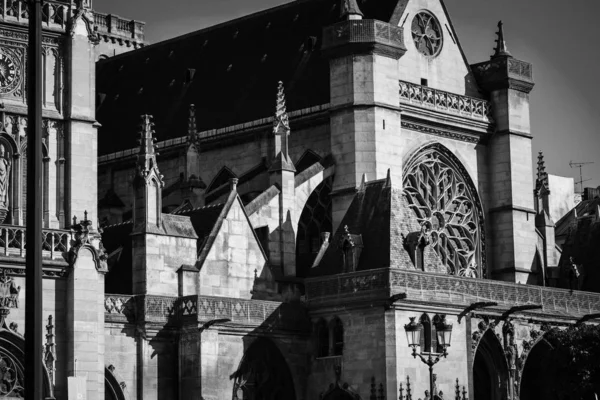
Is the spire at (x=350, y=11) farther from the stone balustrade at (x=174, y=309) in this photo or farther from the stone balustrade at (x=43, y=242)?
the stone balustrade at (x=43, y=242)

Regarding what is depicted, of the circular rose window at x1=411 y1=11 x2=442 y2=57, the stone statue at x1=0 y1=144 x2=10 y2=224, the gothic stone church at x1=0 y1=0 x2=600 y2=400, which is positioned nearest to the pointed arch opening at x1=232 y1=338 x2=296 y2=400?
the gothic stone church at x1=0 y1=0 x2=600 y2=400

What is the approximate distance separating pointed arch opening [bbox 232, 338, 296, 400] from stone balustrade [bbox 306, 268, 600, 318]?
2.01 meters

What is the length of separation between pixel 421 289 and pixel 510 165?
13.6m

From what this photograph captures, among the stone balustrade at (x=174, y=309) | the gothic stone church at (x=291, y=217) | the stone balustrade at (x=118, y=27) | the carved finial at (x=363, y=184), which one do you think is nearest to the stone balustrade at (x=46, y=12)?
the gothic stone church at (x=291, y=217)

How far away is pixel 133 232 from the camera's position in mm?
45656

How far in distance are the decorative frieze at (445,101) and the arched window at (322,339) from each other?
10.3 metres

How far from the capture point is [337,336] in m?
46.8

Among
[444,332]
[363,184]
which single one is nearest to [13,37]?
[444,332]

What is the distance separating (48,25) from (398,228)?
1278 centimetres

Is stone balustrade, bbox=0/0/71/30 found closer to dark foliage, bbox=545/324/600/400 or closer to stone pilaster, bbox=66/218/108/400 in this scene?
stone pilaster, bbox=66/218/108/400

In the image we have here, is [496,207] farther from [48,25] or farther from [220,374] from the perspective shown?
[48,25]

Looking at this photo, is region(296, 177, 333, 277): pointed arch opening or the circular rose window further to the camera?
the circular rose window

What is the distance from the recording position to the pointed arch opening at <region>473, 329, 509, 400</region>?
49031 mm

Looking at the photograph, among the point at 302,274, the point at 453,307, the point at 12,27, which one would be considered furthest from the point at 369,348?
the point at 12,27
